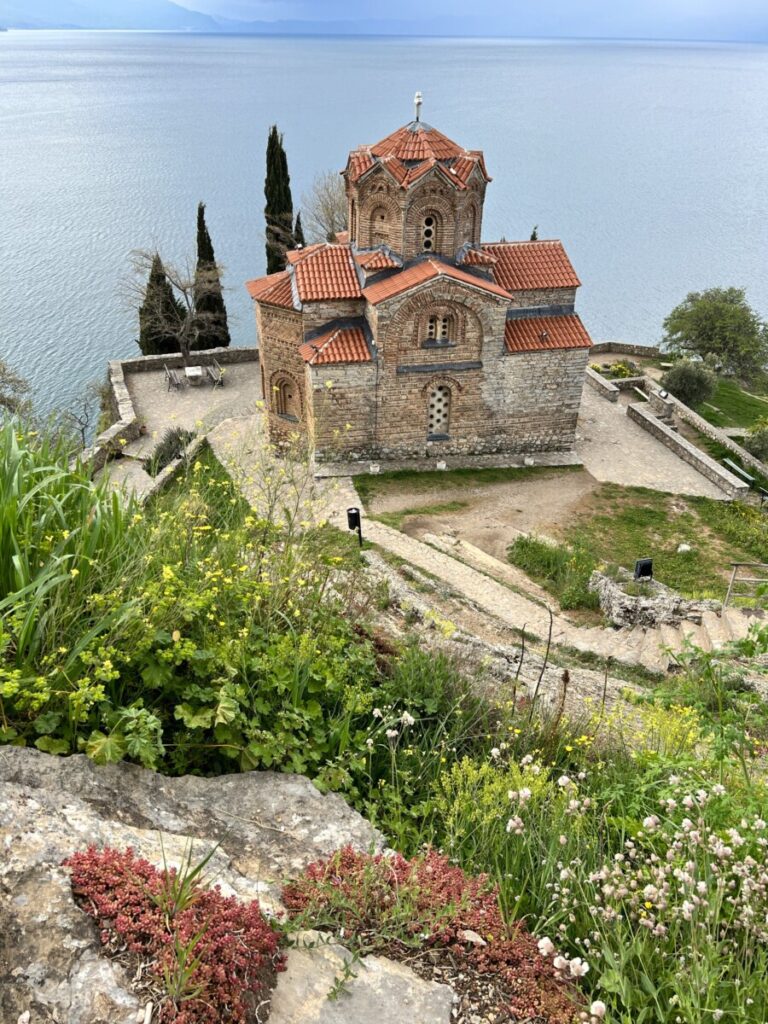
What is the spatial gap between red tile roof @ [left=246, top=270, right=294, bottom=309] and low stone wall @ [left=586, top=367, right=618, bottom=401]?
11.1m

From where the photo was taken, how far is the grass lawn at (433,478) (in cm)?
1855

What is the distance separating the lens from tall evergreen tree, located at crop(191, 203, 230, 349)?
26422 millimetres

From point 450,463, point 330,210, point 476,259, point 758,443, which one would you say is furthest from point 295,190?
point 450,463

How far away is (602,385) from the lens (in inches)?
976

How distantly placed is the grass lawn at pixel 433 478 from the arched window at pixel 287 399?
9.95 ft

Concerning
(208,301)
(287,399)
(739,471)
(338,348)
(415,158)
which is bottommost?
(739,471)

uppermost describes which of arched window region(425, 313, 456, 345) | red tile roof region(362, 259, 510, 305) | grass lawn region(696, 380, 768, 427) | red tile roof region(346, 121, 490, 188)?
red tile roof region(346, 121, 490, 188)

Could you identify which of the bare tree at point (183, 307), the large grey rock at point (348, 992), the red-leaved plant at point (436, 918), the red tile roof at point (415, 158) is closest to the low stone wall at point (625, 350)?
the red tile roof at point (415, 158)

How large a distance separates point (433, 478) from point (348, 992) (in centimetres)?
1669

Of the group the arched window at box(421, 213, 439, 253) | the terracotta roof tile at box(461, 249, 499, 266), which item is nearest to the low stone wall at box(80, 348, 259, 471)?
the arched window at box(421, 213, 439, 253)

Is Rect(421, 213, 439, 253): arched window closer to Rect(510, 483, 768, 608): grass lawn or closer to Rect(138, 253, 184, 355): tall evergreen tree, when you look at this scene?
Rect(510, 483, 768, 608): grass lawn

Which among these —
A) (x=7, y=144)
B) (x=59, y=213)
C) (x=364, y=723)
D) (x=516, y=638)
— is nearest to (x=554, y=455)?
(x=516, y=638)

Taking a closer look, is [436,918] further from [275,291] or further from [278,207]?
[278,207]

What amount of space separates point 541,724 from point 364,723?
1261 millimetres
